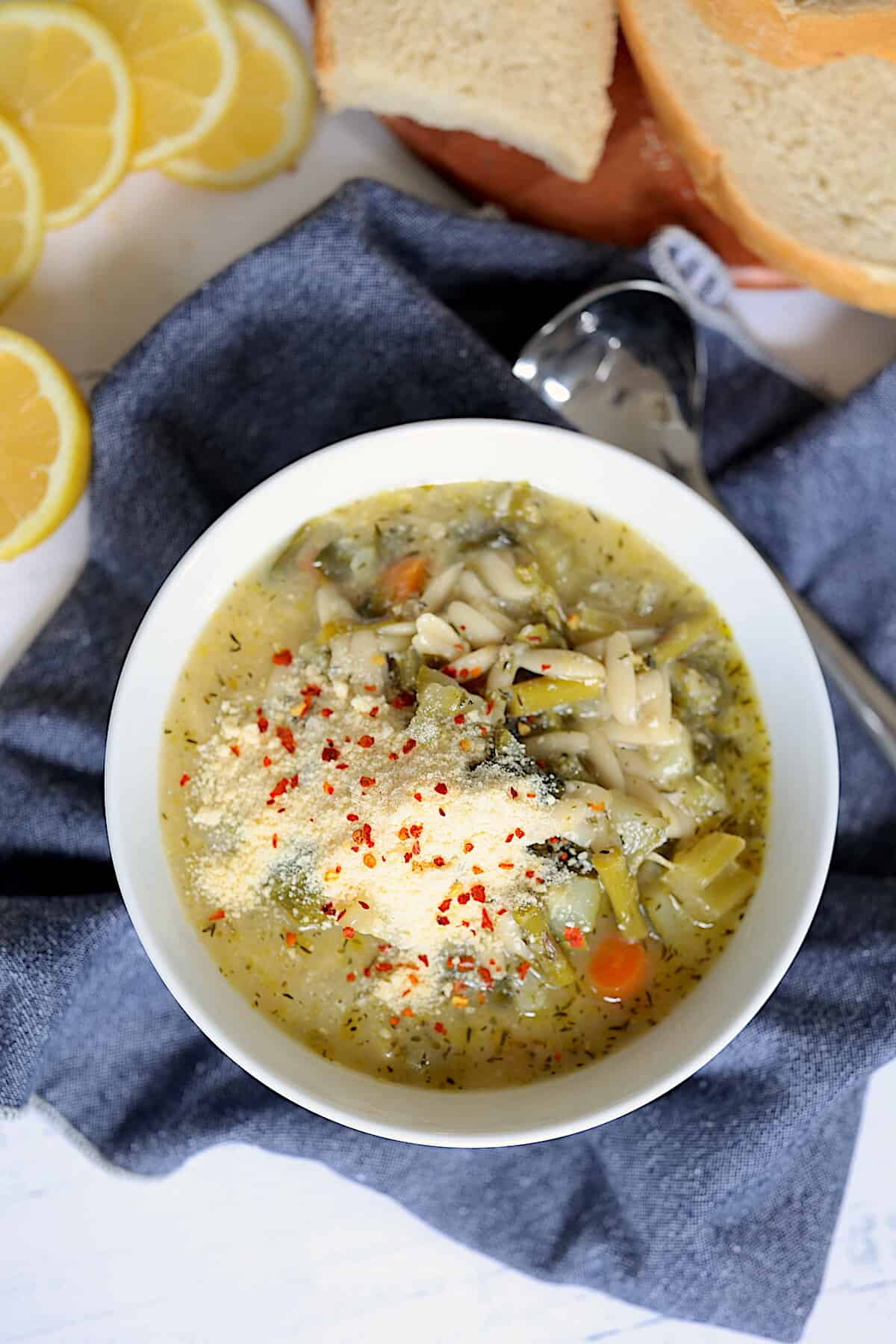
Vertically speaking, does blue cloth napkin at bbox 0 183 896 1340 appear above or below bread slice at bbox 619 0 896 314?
below

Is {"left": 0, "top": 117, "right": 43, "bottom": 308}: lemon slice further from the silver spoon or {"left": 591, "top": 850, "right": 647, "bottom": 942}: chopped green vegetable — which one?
{"left": 591, "top": 850, "right": 647, "bottom": 942}: chopped green vegetable

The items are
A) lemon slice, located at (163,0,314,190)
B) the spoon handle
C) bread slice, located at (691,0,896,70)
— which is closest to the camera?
bread slice, located at (691,0,896,70)

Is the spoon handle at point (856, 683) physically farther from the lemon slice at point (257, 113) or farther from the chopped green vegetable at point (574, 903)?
the lemon slice at point (257, 113)

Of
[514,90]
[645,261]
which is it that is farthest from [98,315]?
[645,261]

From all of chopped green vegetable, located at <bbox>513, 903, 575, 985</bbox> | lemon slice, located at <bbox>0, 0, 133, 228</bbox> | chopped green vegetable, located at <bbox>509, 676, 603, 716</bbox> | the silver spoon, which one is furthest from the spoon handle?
lemon slice, located at <bbox>0, 0, 133, 228</bbox>

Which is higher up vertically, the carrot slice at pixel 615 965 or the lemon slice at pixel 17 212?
the lemon slice at pixel 17 212

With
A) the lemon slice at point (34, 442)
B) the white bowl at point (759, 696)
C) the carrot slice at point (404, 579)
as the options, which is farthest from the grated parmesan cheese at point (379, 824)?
the lemon slice at point (34, 442)

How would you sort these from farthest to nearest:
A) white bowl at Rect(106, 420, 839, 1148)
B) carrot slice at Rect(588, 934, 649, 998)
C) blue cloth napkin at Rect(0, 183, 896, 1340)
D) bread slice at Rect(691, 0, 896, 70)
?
blue cloth napkin at Rect(0, 183, 896, 1340), bread slice at Rect(691, 0, 896, 70), carrot slice at Rect(588, 934, 649, 998), white bowl at Rect(106, 420, 839, 1148)
